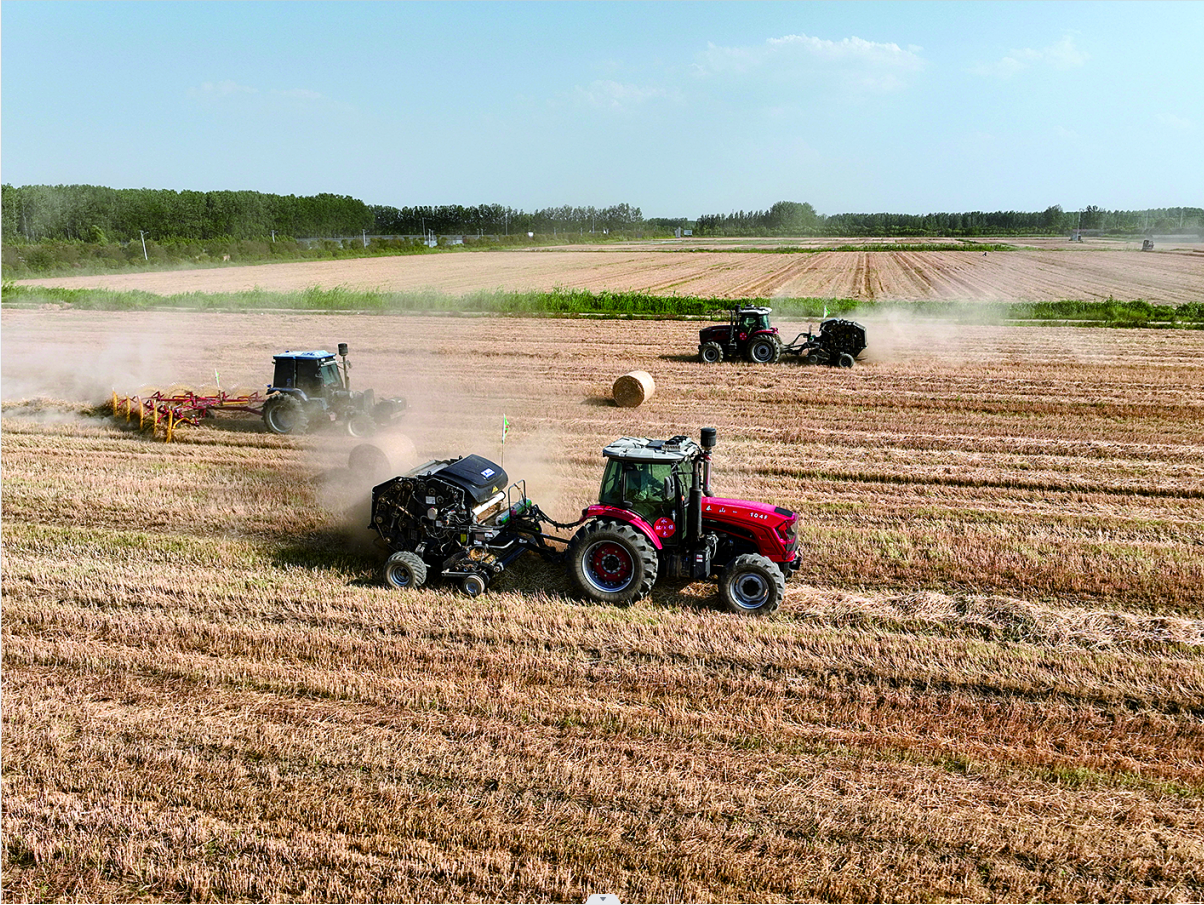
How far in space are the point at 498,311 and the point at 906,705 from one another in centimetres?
3085

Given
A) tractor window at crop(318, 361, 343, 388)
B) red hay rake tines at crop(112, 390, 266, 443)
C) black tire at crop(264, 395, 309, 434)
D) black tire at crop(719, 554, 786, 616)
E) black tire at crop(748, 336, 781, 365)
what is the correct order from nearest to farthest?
black tire at crop(719, 554, 786, 616), black tire at crop(264, 395, 309, 434), tractor window at crop(318, 361, 343, 388), red hay rake tines at crop(112, 390, 266, 443), black tire at crop(748, 336, 781, 365)

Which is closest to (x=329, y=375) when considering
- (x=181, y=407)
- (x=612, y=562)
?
(x=181, y=407)

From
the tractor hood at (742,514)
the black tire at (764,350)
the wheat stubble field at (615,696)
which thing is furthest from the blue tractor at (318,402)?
the black tire at (764,350)

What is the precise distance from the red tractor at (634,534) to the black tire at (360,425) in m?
6.64

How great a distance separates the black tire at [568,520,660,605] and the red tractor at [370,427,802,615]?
1cm

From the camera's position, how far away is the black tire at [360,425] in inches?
639

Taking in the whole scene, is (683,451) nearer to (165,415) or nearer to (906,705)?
(906,705)

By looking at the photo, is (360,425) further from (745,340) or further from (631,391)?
(745,340)

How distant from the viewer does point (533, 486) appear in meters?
13.1

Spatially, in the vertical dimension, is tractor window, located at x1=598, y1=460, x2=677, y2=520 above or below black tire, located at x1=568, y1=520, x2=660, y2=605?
above

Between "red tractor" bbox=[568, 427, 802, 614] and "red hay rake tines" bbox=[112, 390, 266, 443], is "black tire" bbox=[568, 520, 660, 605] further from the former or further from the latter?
"red hay rake tines" bbox=[112, 390, 266, 443]

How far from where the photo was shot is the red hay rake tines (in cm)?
1723

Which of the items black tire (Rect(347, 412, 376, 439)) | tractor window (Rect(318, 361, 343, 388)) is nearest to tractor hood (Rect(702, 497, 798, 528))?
black tire (Rect(347, 412, 376, 439))

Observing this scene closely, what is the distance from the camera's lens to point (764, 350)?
23969 mm
